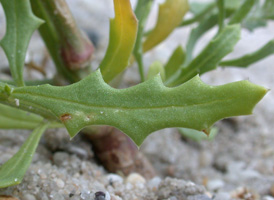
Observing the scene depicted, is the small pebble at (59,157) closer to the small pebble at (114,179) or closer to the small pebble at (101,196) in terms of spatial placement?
the small pebble at (114,179)

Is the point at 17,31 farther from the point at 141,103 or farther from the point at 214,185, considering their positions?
the point at 214,185

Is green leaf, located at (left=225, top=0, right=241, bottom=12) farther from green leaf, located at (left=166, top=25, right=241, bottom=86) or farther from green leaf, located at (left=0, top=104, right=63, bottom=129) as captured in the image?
green leaf, located at (left=0, top=104, right=63, bottom=129)

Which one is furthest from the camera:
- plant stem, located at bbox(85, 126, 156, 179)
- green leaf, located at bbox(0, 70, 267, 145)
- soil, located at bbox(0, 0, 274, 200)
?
plant stem, located at bbox(85, 126, 156, 179)

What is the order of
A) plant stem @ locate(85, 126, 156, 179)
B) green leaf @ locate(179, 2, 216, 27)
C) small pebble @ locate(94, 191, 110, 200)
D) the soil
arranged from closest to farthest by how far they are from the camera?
small pebble @ locate(94, 191, 110, 200), the soil, plant stem @ locate(85, 126, 156, 179), green leaf @ locate(179, 2, 216, 27)

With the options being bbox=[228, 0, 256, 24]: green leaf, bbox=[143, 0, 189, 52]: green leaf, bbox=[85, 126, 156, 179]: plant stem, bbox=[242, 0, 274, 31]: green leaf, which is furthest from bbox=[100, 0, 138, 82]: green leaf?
bbox=[242, 0, 274, 31]: green leaf

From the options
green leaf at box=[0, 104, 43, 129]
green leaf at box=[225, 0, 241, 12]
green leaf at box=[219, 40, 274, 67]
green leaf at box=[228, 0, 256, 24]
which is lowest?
green leaf at box=[0, 104, 43, 129]

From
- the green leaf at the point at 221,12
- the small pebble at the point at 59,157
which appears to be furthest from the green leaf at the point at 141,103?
the green leaf at the point at 221,12
